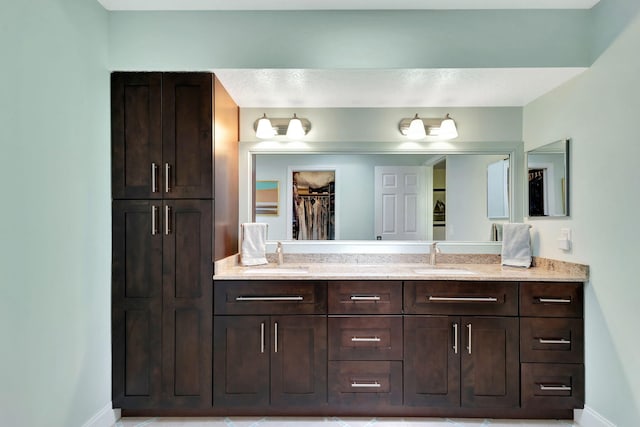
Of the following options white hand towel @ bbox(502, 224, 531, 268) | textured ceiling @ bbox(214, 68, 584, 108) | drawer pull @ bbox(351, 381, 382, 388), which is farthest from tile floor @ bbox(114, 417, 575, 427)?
textured ceiling @ bbox(214, 68, 584, 108)

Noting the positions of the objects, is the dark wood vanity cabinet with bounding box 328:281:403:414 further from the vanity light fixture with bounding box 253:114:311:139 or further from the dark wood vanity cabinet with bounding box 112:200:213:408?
the vanity light fixture with bounding box 253:114:311:139

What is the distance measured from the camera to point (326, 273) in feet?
7.95

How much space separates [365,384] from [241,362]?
0.76 meters

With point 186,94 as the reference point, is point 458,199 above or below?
below

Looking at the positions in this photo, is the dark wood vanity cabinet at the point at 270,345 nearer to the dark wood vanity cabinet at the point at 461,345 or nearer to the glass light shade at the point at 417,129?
the dark wood vanity cabinet at the point at 461,345

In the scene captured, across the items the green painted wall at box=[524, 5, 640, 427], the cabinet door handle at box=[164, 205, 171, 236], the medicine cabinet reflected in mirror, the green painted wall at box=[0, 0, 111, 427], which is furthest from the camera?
the medicine cabinet reflected in mirror

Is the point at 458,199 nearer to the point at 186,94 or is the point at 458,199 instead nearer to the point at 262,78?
the point at 262,78

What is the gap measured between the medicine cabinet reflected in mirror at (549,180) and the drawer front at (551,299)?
0.49 meters

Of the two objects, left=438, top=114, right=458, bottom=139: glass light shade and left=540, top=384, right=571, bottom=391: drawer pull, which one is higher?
left=438, top=114, right=458, bottom=139: glass light shade

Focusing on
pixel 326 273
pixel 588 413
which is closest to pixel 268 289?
pixel 326 273

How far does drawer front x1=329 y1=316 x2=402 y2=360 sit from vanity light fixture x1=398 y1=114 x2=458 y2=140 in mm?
1395

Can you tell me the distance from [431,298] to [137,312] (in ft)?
5.83

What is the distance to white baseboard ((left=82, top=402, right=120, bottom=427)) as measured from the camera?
6.93 feet

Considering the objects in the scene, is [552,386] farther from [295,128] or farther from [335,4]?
[335,4]
